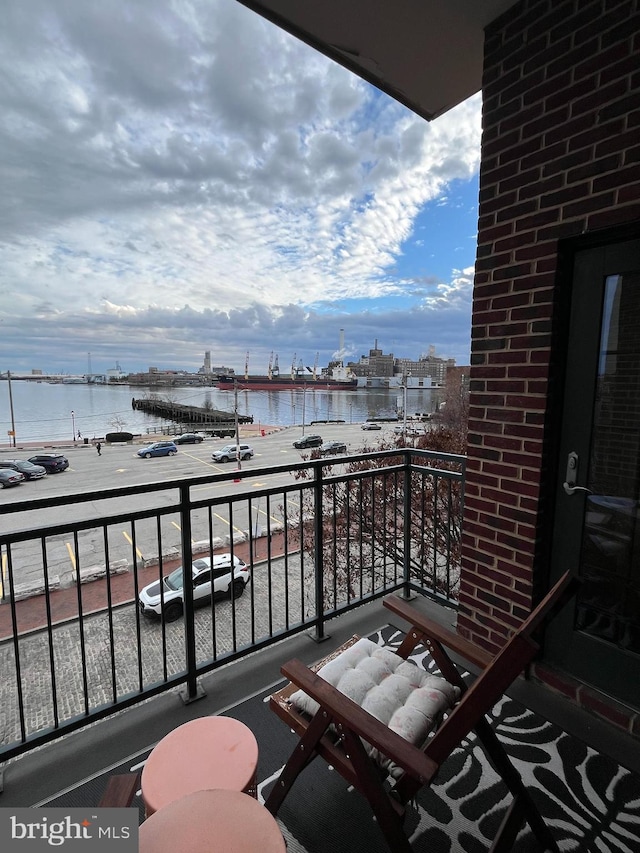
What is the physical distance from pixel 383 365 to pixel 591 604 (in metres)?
43.3

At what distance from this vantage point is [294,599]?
11180mm

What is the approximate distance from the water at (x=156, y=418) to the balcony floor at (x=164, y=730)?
119ft

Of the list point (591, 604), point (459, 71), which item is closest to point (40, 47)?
point (459, 71)

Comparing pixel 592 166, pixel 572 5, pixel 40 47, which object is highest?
pixel 40 47

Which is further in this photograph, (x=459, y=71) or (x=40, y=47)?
(x=40, y=47)

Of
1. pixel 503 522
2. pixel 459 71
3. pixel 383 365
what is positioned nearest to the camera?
pixel 503 522

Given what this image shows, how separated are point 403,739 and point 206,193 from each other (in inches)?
916

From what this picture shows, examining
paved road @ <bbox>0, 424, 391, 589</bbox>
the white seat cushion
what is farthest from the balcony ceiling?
paved road @ <bbox>0, 424, 391, 589</bbox>

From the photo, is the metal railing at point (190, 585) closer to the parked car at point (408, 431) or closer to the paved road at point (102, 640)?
the paved road at point (102, 640)

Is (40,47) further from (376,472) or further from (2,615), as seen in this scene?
(2,615)

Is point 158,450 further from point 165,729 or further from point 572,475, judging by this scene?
point 572,475

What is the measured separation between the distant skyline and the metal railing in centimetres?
191

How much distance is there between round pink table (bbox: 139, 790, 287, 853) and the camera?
823 millimetres

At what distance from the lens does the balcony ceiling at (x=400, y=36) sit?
6.43 feet
